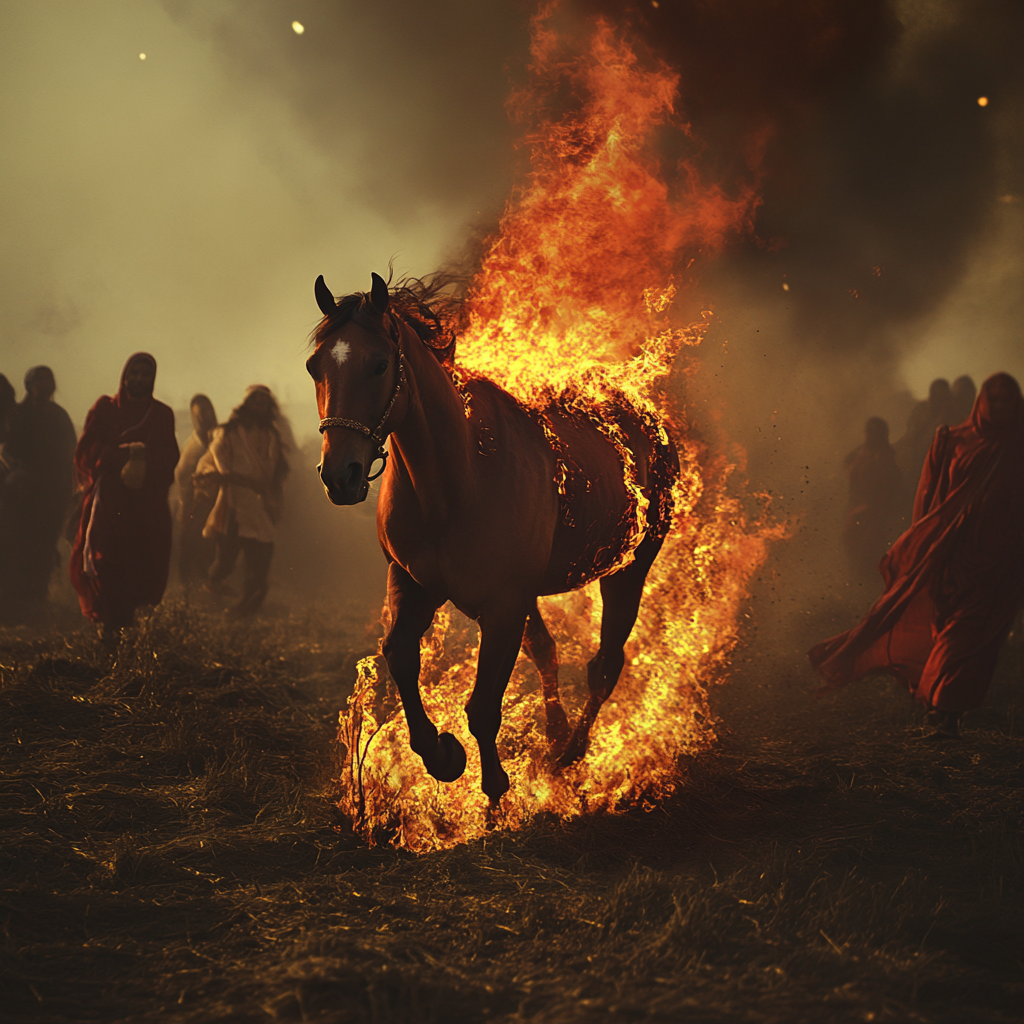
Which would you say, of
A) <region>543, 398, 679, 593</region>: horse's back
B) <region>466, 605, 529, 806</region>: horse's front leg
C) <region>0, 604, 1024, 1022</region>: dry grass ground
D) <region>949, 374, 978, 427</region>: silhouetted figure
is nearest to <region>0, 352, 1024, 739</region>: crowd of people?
<region>0, 604, 1024, 1022</region>: dry grass ground

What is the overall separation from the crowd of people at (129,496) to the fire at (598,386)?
3.65 meters

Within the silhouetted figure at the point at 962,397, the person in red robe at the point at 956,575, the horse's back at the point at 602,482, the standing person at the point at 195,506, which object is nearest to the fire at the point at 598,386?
the horse's back at the point at 602,482

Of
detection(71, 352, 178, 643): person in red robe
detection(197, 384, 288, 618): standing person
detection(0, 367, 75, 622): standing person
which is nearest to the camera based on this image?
detection(71, 352, 178, 643): person in red robe

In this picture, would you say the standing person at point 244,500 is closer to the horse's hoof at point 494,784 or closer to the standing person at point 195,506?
the standing person at point 195,506

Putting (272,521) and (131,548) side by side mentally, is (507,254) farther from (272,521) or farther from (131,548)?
(272,521)

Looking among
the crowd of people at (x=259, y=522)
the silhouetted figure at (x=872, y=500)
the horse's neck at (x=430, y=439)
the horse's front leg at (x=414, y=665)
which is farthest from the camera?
the silhouetted figure at (x=872, y=500)

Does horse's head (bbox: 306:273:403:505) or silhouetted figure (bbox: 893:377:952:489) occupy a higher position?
silhouetted figure (bbox: 893:377:952:489)

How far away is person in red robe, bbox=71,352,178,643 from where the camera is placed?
816 cm

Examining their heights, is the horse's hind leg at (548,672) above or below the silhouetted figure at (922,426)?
below

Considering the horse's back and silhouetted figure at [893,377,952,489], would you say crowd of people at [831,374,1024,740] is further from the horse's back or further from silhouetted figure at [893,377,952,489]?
silhouetted figure at [893,377,952,489]

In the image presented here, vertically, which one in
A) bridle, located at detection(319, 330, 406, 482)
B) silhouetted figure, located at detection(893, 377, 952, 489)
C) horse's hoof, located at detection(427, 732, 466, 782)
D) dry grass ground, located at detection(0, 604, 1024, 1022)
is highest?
silhouetted figure, located at detection(893, 377, 952, 489)

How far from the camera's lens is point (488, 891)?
3.49m

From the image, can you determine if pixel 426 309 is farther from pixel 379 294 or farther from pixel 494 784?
pixel 494 784

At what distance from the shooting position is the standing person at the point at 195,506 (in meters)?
13.1
